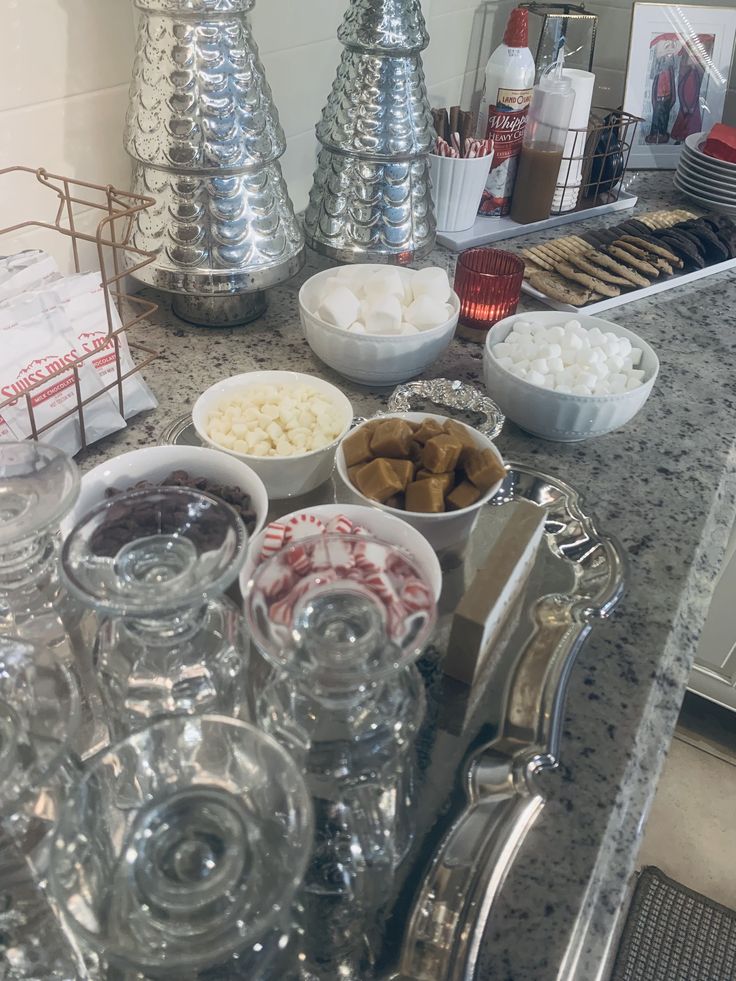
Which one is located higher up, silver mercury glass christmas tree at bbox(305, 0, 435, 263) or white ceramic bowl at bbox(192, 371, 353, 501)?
silver mercury glass christmas tree at bbox(305, 0, 435, 263)

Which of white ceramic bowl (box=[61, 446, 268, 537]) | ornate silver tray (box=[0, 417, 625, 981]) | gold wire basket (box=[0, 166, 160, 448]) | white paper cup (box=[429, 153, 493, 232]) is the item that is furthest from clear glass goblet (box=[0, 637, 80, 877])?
white paper cup (box=[429, 153, 493, 232])

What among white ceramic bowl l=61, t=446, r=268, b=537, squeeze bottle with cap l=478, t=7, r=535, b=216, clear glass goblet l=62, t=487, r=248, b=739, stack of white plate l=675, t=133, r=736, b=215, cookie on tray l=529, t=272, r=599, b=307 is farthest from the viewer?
stack of white plate l=675, t=133, r=736, b=215

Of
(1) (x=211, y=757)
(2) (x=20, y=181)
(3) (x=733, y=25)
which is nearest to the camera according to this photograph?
(1) (x=211, y=757)

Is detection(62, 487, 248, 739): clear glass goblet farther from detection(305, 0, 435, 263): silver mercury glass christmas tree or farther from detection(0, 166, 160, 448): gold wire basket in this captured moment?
detection(305, 0, 435, 263): silver mercury glass christmas tree

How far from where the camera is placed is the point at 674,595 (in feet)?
2.14

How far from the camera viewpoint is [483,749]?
52 centimetres

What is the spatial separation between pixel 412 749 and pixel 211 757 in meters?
0.13

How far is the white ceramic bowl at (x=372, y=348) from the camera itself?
80 centimetres

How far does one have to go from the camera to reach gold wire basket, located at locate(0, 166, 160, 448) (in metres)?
0.68

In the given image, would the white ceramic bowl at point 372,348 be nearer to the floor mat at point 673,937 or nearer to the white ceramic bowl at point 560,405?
the white ceramic bowl at point 560,405

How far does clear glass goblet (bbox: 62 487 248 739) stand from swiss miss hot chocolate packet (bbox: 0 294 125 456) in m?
0.18

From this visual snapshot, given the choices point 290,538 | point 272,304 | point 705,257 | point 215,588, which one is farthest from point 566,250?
point 215,588

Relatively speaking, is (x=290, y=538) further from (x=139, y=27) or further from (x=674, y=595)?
(x=139, y=27)

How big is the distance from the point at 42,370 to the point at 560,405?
470mm
